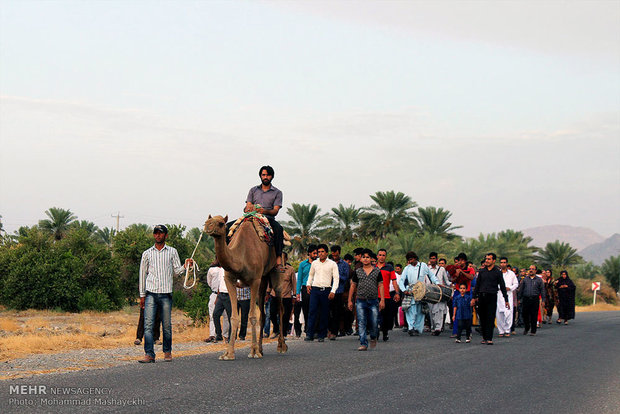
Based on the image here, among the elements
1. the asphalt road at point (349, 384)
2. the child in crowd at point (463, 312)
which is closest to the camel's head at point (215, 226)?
the asphalt road at point (349, 384)

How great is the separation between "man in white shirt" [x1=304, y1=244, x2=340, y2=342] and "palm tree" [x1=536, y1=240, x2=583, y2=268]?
184ft

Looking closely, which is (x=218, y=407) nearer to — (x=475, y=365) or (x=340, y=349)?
(x=475, y=365)

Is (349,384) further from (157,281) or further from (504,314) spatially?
(504,314)

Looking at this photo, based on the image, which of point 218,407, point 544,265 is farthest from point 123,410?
point 544,265

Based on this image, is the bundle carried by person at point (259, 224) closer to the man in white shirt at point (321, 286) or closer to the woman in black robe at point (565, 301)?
the man in white shirt at point (321, 286)

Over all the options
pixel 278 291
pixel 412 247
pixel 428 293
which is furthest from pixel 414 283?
pixel 412 247

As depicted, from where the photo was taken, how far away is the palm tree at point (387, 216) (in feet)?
183

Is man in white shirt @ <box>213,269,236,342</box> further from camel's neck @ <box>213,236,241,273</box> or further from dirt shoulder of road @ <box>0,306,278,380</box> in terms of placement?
camel's neck @ <box>213,236,241,273</box>

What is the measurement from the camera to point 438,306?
23.0 metres

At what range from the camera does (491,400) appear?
9.88m

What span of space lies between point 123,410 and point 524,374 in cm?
714
